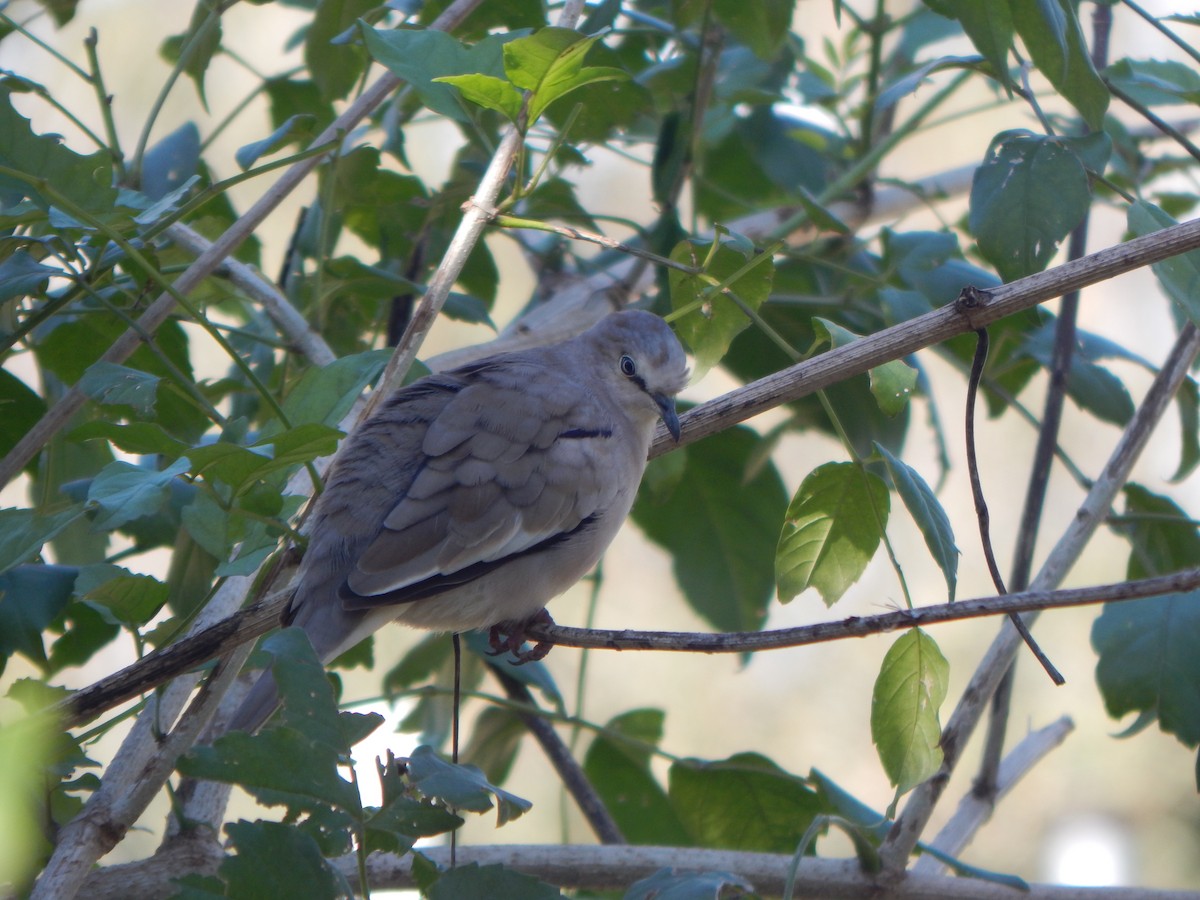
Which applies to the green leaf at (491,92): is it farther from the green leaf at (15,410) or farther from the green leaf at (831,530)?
the green leaf at (15,410)

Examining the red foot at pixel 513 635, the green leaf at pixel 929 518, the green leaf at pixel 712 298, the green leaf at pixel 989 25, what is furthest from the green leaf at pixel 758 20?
the red foot at pixel 513 635

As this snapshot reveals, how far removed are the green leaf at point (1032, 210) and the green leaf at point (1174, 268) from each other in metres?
0.09

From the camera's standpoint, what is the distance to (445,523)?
2414 millimetres

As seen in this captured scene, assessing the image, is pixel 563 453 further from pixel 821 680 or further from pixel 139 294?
pixel 821 680

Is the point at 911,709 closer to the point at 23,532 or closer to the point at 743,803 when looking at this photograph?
the point at 743,803

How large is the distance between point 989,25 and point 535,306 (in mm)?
1779

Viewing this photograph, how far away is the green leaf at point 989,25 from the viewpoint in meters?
1.94

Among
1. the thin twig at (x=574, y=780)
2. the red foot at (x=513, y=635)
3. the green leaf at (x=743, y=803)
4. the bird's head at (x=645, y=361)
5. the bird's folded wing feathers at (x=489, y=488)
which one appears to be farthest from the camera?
the bird's head at (x=645, y=361)

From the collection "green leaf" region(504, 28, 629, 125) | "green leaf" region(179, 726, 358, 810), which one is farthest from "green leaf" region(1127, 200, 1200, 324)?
"green leaf" region(179, 726, 358, 810)

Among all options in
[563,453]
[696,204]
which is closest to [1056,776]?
[696,204]

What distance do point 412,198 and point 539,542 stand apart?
915 millimetres

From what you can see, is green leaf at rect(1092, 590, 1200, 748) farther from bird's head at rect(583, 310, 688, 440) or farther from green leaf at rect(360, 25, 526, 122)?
green leaf at rect(360, 25, 526, 122)

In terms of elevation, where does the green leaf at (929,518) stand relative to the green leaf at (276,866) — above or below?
above

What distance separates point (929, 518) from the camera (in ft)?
5.95
